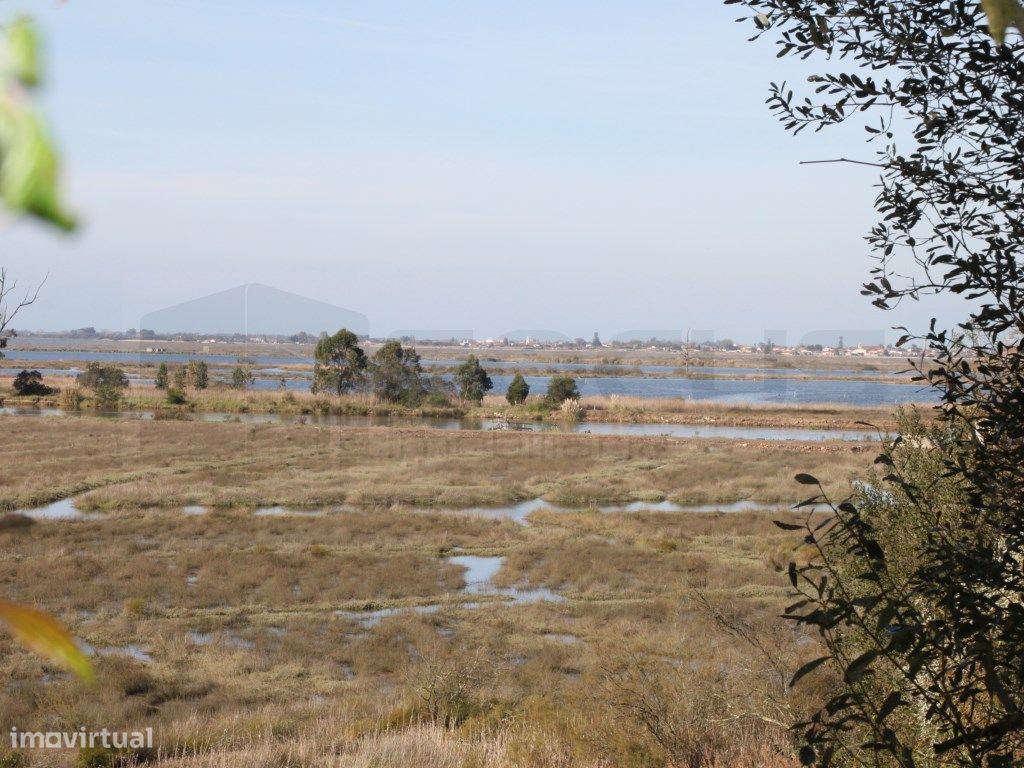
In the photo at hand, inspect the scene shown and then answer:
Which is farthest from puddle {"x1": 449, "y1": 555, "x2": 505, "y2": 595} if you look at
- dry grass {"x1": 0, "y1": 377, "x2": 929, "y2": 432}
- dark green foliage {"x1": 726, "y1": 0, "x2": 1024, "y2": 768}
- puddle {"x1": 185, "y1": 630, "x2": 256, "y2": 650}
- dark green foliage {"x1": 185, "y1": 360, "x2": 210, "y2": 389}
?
dark green foliage {"x1": 185, "y1": 360, "x2": 210, "y2": 389}

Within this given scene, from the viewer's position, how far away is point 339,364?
48844 millimetres

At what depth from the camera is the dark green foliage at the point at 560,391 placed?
4903cm

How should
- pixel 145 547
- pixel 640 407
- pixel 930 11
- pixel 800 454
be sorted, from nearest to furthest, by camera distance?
pixel 930 11, pixel 145 547, pixel 800 454, pixel 640 407

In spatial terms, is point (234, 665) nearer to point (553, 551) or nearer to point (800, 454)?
point (553, 551)

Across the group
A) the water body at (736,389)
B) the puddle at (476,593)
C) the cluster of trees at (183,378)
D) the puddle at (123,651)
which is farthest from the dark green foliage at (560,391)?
the puddle at (123,651)

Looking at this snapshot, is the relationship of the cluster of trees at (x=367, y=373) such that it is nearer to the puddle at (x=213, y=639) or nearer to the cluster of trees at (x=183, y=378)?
the cluster of trees at (x=183, y=378)

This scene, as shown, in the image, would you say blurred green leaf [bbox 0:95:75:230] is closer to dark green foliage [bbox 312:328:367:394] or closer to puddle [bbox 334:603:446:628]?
puddle [bbox 334:603:446:628]

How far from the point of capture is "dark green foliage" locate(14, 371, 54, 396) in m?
48.3

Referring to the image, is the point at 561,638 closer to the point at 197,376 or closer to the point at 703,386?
the point at 197,376

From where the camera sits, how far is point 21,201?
11.9 inches

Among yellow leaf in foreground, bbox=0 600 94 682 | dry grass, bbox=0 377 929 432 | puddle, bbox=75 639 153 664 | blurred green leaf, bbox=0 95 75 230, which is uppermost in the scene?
blurred green leaf, bbox=0 95 75 230

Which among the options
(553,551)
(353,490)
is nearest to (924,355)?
(553,551)

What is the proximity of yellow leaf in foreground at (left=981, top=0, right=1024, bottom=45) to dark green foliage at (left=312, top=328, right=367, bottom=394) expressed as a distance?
1889 inches

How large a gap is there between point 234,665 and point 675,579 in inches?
322
